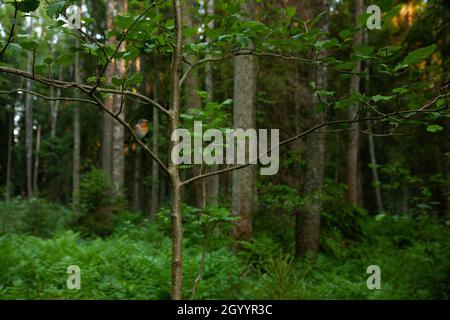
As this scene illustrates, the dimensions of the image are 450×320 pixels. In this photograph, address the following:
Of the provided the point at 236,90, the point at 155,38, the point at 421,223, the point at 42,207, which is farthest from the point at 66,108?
the point at 155,38

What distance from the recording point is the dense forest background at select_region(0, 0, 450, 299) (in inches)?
58.6

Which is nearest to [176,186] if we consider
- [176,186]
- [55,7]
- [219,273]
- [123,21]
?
[176,186]

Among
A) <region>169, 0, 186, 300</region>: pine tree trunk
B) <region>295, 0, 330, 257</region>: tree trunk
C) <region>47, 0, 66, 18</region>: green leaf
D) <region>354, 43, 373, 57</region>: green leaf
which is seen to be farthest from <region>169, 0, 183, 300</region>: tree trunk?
<region>295, 0, 330, 257</region>: tree trunk

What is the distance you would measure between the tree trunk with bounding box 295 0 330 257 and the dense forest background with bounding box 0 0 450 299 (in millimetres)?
28

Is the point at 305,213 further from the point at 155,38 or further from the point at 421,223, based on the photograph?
the point at 155,38

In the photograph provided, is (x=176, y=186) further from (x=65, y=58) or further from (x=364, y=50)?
(x=364, y=50)

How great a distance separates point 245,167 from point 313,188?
5.48 meters

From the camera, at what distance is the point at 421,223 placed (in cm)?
812

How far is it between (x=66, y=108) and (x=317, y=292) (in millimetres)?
23866

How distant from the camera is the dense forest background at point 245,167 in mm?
1487

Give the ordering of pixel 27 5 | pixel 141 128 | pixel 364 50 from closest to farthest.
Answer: pixel 27 5
pixel 364 50
pixel 141 128

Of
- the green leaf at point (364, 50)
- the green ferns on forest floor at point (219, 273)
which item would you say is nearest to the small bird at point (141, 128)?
the green leaf at point (364, 50)

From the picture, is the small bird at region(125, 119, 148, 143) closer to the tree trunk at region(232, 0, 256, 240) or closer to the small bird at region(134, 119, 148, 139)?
the small bird at region(134, 119, 148, 139)

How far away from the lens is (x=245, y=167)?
2947 mm
